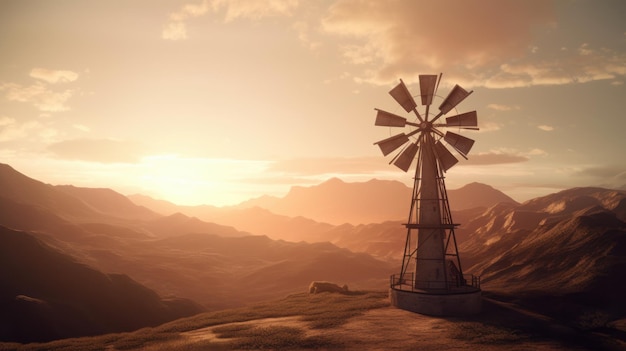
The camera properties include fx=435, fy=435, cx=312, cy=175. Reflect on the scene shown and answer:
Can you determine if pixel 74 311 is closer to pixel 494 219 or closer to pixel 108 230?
pixel 108 230

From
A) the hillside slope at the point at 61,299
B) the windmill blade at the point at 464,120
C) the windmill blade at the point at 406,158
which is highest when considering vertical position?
the windmill blade at the point at 464,120

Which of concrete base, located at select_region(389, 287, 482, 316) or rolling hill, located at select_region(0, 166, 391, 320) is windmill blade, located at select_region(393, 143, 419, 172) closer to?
concrete base, located at select_region(389, 287, 482, 316)

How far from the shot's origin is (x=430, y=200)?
113 ft

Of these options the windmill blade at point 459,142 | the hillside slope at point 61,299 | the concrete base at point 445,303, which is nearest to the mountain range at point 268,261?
the hillside slope at point 61,299

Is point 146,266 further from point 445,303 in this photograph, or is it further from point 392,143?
point 445,303

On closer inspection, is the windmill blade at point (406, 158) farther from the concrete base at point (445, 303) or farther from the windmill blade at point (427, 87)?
the concrete base at point (445, 303)

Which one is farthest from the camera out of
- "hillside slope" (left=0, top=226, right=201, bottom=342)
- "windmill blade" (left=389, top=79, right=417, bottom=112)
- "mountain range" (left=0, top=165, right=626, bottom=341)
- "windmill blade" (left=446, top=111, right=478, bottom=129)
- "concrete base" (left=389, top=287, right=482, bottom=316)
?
"mountain range" (left=0, top=165, right=626, bottom=341)

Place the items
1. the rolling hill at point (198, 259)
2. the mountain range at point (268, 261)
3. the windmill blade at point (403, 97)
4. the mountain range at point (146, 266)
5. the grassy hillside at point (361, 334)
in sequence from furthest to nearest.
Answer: the rolling hill at point (198, 259), the mountain range at point (146, 266), the mountain range at point (268, 261), the windmill blade at point (403, 97), the grassy hillside at point (361, 334)

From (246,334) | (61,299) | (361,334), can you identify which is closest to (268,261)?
(61,299)

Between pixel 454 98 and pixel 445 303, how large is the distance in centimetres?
A: 1581

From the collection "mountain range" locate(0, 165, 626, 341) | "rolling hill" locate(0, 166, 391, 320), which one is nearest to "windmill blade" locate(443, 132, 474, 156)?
"mountain range" locate(0, 165, 626, 341)

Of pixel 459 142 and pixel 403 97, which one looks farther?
pixel 403 97

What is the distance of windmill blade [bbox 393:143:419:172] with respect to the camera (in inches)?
1416

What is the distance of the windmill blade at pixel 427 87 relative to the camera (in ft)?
116
